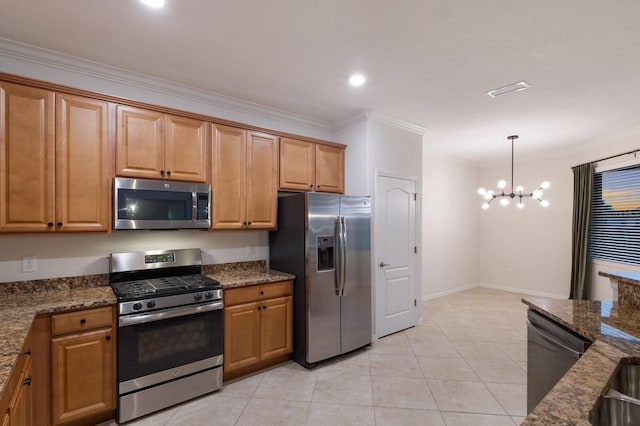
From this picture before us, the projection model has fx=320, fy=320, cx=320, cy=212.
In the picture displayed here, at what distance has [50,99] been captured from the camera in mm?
2283

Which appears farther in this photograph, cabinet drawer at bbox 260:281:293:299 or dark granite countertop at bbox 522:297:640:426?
cabinet drawer at bbox 260:281:293:299

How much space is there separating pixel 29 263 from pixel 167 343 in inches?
47.8

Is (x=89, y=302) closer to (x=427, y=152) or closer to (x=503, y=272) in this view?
(x=427, y=152)

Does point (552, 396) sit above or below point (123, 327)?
above

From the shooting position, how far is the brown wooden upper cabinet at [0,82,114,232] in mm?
2162

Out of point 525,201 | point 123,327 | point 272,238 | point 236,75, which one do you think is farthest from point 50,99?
point 525,201

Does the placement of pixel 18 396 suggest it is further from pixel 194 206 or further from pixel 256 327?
pixel 256 327

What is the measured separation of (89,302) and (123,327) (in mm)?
286

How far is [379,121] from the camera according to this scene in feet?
12.8

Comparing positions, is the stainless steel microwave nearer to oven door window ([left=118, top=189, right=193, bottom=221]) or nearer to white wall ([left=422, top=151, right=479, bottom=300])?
oven door window ([left=118, top=189, right=193, bottom=221])

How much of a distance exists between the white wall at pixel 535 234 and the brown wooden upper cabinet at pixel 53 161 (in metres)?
6.54

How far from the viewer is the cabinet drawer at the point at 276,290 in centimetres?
308

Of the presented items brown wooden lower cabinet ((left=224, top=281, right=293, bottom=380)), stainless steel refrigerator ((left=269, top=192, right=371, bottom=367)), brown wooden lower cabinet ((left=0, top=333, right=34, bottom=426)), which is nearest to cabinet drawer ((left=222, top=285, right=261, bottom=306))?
brown wooden lower cabinet ((left=224, top=281, right=293, bottom=380))

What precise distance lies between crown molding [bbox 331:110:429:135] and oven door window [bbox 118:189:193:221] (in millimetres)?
2159
